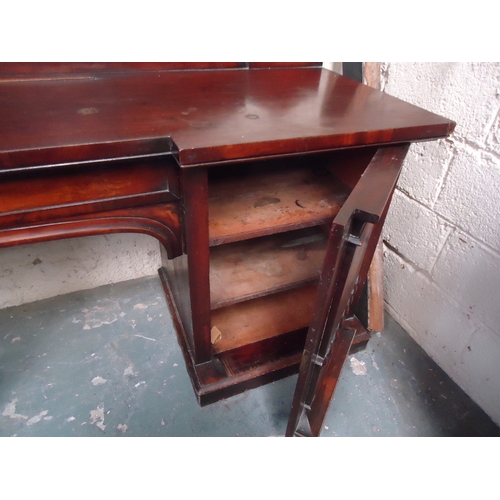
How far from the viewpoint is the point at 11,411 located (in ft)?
3.24

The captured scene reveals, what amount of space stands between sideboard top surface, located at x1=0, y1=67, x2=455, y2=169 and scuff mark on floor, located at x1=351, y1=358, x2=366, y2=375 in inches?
28.7

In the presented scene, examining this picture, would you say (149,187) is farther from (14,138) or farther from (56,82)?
(56,82)

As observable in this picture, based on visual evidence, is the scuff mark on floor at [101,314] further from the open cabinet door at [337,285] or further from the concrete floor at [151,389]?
the open cabinet door at [337,285]

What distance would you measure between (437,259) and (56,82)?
1109 mm

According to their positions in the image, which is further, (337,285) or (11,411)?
(11,411)

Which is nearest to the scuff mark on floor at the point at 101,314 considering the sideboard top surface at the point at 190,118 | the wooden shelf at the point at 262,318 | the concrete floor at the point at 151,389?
the concrete floor at the point at 151,389

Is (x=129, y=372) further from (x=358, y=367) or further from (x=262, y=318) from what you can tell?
(x=358, y=367)

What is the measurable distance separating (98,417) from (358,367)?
0.77 metres

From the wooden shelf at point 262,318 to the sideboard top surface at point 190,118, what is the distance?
580mm

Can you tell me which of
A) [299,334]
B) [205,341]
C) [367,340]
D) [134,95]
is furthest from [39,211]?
[367,340]

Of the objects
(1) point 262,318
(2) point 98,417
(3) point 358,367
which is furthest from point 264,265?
(2) point 98,417

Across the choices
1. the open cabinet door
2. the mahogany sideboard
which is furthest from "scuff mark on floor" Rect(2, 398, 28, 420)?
the open cabinet door

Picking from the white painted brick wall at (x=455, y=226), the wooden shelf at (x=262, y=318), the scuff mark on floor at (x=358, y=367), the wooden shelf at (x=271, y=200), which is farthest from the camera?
the scuff mark on floor at (x=358, y=367)

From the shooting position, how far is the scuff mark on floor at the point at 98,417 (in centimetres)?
97
